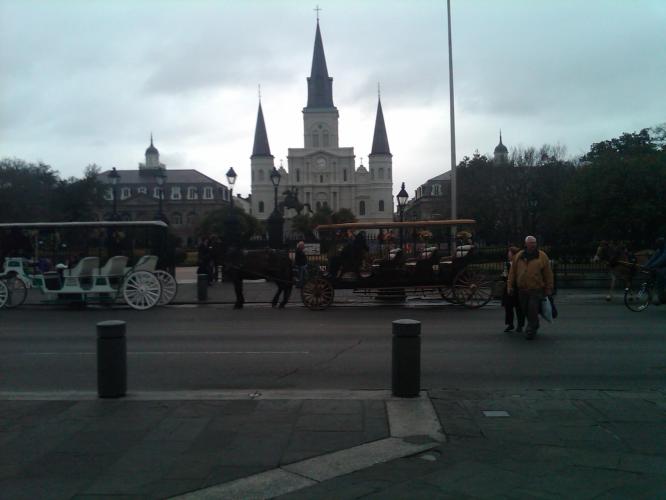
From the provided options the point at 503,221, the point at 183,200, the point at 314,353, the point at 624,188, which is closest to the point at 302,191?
the point at 183,200

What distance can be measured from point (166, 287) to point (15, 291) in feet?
13.6

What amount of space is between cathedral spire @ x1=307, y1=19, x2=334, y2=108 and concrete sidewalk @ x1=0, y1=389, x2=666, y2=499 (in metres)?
104

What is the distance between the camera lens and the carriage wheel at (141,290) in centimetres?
1738

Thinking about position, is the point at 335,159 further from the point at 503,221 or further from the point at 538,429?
the point at 538,429

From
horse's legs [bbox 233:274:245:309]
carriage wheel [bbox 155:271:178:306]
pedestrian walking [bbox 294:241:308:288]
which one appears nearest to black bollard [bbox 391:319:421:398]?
horse's legs [bbox 233:274:245:309]

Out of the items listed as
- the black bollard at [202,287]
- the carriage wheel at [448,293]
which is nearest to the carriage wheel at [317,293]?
the carriage wheel at [448,293]

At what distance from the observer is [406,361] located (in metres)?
6.99

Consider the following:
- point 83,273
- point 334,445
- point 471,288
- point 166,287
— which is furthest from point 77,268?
point 334,445

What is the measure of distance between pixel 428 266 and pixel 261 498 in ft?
41.3

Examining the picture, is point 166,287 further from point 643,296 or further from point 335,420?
point 335,420

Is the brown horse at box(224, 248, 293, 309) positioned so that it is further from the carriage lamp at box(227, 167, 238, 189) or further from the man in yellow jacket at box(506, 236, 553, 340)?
the carriage lamp at box(227, 167, 238, 189)

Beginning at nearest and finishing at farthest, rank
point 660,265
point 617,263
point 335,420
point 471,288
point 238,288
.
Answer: point 335,420, point 660,265, point 471,288, point 617,263, point 238,288

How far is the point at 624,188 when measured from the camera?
99.1 feet

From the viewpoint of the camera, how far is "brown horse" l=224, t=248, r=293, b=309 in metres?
17.7
